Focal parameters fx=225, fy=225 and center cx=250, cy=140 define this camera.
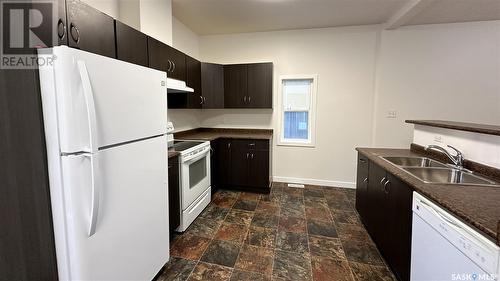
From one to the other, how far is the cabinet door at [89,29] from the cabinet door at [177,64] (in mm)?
871

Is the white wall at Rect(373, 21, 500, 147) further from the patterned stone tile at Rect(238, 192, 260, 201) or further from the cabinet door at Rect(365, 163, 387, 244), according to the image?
the patterned stone tile at Rect(238, 192, 260, 201)

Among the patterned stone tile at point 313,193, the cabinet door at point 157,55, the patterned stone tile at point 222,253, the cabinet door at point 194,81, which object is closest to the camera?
the patterned stone tile at point 222,253

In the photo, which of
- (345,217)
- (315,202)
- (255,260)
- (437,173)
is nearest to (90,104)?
(255,260)

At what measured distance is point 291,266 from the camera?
1.99m

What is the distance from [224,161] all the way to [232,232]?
1392mm

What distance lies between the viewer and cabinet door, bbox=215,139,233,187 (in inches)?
145

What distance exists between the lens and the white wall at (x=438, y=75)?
340 cm

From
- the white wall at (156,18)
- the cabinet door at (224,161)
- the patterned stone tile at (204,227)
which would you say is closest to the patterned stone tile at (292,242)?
the patterned stone tile at (204,227)

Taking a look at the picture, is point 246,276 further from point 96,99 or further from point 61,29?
point 61,29

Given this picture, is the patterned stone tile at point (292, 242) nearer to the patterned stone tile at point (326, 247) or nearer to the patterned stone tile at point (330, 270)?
the patterned stone tile at point (326, 247)

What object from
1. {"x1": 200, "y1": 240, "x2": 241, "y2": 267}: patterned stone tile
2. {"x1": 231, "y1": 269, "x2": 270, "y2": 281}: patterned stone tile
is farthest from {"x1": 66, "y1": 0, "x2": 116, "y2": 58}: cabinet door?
{"x1": 231, "y1": 269, "x2": 270, "y2": 281}: patterned stone tile

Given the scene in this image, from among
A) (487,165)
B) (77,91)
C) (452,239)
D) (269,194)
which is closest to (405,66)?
(487,165)

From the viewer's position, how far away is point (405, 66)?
3.58 metres

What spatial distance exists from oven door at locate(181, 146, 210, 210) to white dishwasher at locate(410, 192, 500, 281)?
2.05 m
